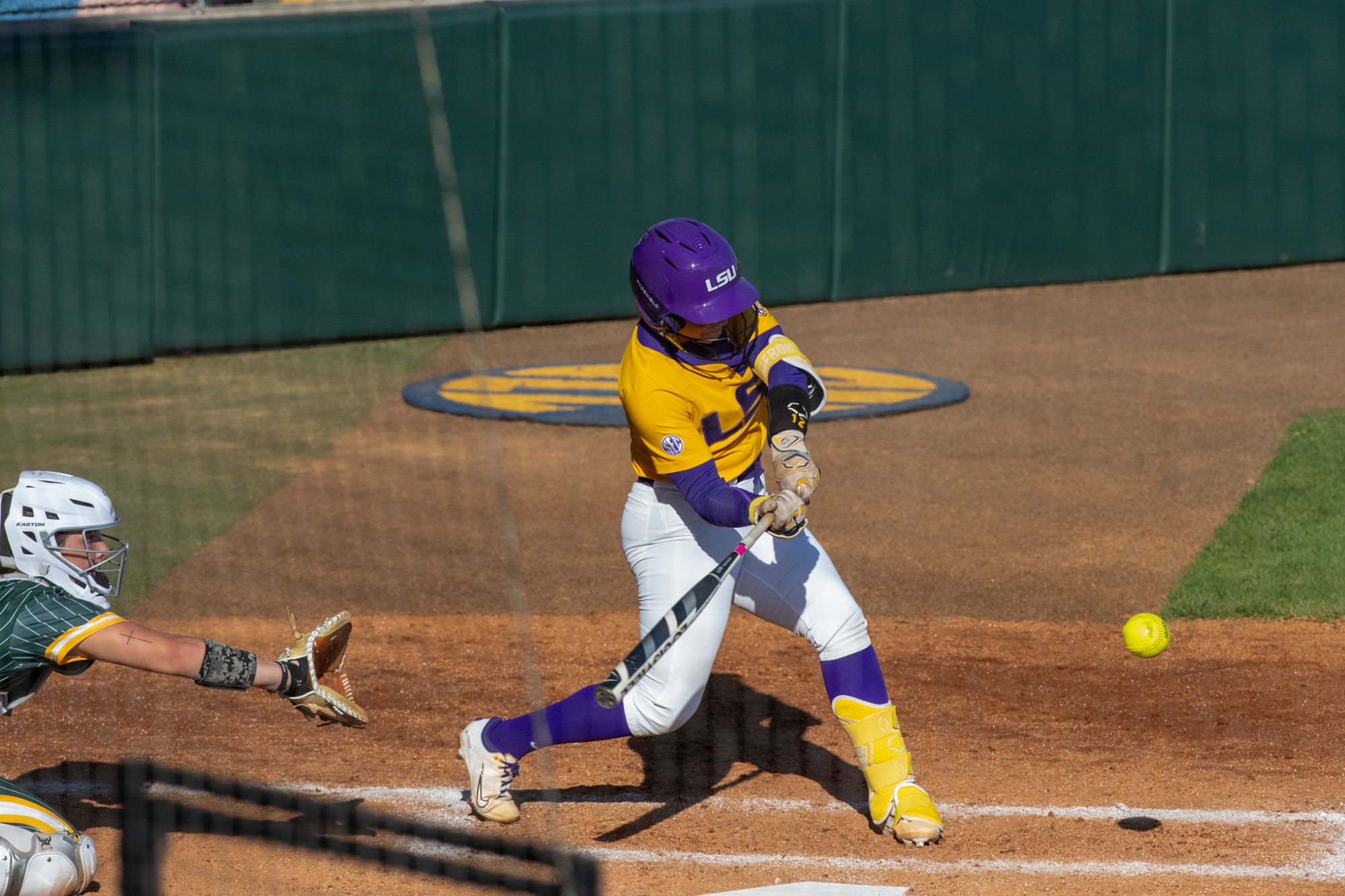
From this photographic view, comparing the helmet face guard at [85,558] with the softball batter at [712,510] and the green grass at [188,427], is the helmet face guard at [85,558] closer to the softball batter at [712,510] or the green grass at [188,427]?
the softball batter at [712,510]

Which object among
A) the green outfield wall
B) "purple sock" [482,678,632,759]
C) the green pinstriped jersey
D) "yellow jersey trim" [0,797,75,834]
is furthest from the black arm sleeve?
the green outfield wall

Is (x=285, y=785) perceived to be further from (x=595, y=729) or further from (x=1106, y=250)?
(x=1106, y=250)

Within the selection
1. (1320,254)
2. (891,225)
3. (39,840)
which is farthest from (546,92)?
(39,840)

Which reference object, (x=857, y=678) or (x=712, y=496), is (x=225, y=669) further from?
(x=857, y=678)

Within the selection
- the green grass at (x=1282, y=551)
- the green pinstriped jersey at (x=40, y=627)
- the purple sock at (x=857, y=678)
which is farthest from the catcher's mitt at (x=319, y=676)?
the green grass at (x=1282, y=551)

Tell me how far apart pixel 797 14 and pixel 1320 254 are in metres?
5.61

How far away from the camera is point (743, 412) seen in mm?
4551

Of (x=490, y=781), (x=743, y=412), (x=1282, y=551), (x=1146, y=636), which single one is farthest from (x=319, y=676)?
(x=1282, y=551)

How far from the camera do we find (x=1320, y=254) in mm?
14656

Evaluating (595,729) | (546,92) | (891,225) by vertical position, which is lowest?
(595,729)

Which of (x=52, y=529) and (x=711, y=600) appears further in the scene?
(x=711, y=600)

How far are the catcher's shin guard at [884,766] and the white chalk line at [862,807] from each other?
153mm

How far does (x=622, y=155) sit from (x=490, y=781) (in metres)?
9.45

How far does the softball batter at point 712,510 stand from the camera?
4.34m
